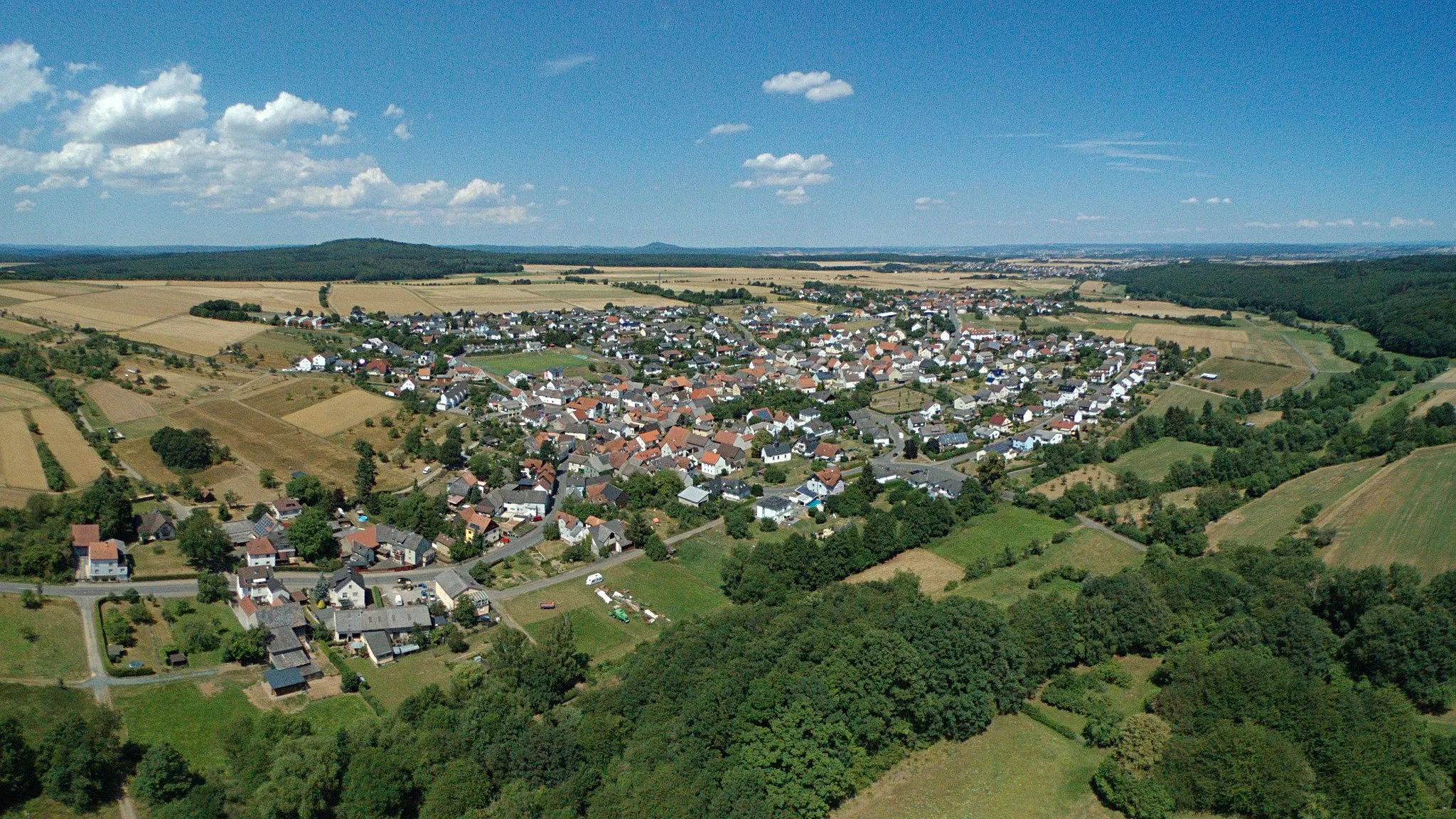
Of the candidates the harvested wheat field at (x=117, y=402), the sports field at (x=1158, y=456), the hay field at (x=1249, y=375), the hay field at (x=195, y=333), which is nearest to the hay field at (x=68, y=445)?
the harvested wheat field at (x=117, y=402)

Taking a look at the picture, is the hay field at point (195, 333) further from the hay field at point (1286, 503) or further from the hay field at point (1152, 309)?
the hay field at point (1152, 309)

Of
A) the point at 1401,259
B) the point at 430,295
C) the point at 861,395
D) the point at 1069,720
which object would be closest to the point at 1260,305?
the point at 1401,259

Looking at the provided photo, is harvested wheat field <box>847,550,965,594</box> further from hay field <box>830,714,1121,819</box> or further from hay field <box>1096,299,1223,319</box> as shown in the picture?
hay field <box>1096,299,1223,319</box>

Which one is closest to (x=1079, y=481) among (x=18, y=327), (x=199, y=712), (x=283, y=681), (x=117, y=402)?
(x=283, y=681)

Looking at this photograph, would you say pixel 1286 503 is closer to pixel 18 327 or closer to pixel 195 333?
pixel 195 333

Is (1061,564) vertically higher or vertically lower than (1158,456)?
lower

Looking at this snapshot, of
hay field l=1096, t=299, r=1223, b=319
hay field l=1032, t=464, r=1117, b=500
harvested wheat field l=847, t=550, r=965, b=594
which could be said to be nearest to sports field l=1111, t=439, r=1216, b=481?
hay field l=1032, t=464, r=1117, b=500

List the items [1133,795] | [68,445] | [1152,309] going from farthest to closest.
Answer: [1152,309] → [68,445] → [1133,795]
